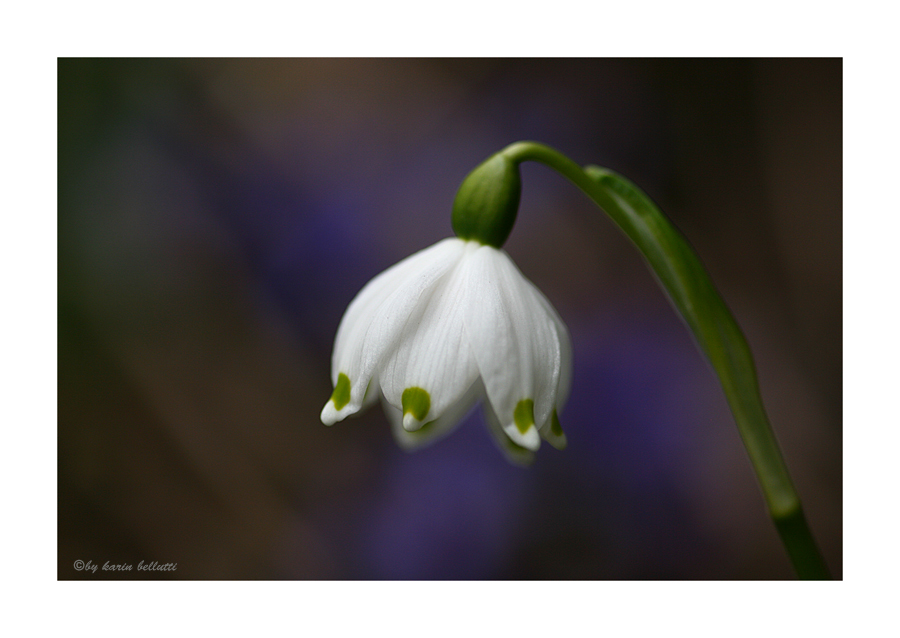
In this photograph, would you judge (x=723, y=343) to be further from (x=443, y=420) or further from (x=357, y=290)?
(x=357, y=290)

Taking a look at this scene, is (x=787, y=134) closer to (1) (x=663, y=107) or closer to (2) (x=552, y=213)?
(1) (x=663, y=107)

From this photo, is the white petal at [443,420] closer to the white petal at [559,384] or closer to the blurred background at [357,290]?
the white petal at [559,384]

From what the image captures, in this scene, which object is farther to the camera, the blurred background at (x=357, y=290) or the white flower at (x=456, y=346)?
the blurred background at (x=357, y=290)

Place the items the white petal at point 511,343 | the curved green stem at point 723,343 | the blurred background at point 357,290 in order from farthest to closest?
the blurred background at point 357,290
the curved green stem at point 723,343
the white petal at point 511,343

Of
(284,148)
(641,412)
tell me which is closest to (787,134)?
(641,412)

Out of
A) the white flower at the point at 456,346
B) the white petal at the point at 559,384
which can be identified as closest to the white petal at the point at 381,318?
the white flower at the point at 456,346

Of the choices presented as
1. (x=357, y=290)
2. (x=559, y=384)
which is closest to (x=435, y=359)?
(x=559, y=384)

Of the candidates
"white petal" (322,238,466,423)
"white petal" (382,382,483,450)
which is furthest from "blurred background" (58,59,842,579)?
"white petal" (322,238,466,423)
